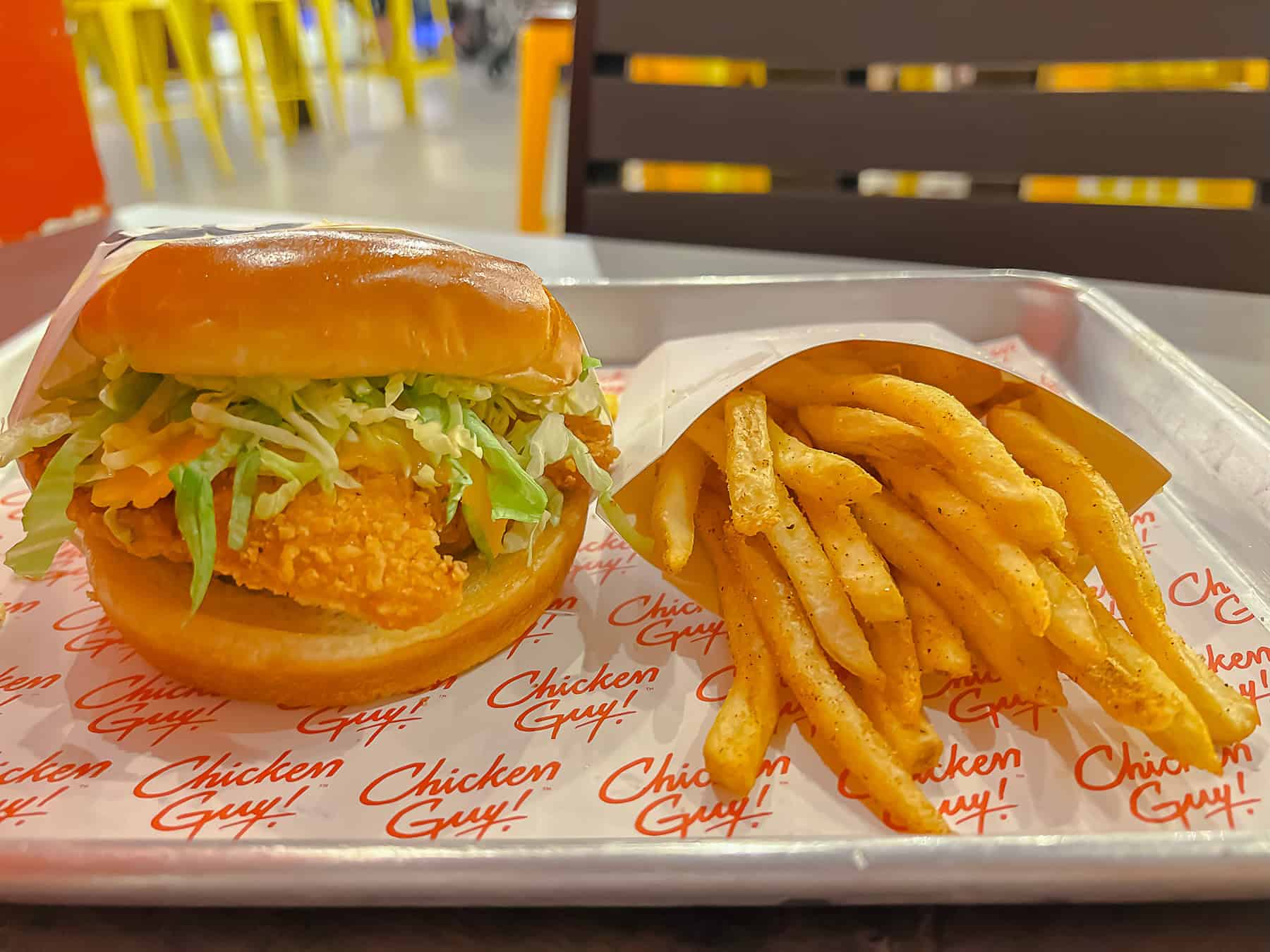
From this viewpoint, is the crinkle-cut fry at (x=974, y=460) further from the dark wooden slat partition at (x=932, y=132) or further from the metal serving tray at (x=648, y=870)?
the dark wooden slat partition at (x=932, y=132)

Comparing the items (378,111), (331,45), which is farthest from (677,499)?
(378,111)

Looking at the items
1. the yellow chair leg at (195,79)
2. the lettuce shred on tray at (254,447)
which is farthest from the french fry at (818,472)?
the yellow chair leg at (195,79)

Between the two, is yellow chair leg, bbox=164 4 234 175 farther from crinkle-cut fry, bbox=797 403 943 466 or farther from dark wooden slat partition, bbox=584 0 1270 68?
crinkle-cut fry, bbox=797 403 943 466

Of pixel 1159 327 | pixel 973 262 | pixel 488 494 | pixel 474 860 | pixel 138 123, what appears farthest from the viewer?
pixel 138 123

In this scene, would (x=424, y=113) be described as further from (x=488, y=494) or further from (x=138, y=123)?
(x=488, y=494)

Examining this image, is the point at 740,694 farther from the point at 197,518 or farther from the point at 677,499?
the point at 197,518

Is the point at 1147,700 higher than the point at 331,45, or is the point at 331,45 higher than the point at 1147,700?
the point at 1147,700

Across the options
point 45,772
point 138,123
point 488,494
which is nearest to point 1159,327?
point 488,494
